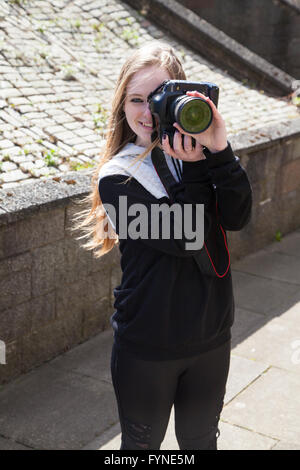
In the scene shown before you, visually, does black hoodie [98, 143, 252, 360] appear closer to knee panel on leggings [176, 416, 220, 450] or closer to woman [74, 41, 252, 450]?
woman [74, 41, 252, 450]

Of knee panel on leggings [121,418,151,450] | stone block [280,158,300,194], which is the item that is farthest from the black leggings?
stone block [280,158,300,194]

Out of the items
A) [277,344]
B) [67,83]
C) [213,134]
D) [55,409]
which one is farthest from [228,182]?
[67,83]

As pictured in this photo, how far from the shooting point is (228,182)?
2.36 metres

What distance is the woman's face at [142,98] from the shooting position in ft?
8.10

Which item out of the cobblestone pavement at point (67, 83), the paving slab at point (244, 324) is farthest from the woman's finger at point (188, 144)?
the cobblestone pavement at point (67, 83)

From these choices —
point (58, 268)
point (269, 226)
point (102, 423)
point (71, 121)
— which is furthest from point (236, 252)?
point (102, 423)

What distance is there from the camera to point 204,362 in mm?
2527

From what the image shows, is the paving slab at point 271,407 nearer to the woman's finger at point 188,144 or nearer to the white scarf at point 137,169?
the white scarf at point 137,169

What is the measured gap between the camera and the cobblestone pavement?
6.24 meters

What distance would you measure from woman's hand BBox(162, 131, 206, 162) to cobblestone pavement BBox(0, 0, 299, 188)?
3.20 metres

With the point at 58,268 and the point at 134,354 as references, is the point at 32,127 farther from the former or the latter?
the point at 134,354

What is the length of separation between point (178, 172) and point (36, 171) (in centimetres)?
341

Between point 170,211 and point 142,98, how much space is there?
0.45 m

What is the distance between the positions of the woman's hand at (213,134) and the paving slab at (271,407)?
225 cm
